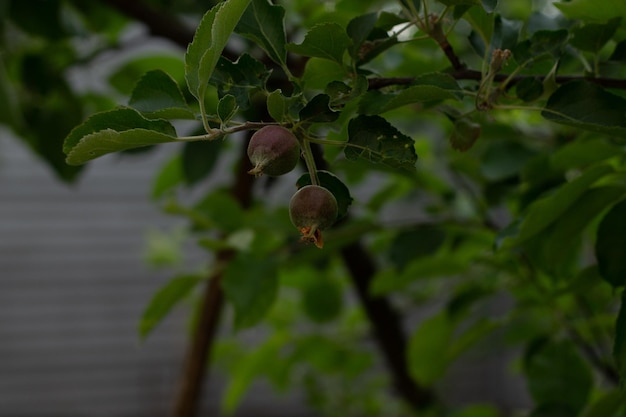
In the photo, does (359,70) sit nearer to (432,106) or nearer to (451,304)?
(432,106)

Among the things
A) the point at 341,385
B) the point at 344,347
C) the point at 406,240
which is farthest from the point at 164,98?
the point at 341,385

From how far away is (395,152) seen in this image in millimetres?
309

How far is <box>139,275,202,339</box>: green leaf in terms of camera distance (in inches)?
26.1

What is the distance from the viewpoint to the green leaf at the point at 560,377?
0.62 meters

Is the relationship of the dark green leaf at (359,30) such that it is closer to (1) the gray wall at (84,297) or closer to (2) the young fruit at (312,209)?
(2) the young fruit at (312,209)

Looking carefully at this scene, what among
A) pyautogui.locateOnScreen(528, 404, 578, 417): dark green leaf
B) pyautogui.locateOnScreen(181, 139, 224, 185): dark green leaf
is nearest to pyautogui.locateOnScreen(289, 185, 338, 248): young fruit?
pyautogui.locateOnScreen(528, 404, 578, 417): dark green leaf

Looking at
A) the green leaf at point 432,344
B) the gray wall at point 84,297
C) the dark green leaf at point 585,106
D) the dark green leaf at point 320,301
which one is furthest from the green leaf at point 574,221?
the gray wall at point 84,297

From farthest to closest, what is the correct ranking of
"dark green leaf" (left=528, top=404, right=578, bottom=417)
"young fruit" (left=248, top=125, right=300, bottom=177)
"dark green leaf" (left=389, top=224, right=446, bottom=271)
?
"dark green leaf" (left=389, top=224, right=446, bottom=271) → "dark green leaf" (left=528, top=404, right=578, bottom=417) → "young fruit" (left=248, top=125, right=300, bottom=177)

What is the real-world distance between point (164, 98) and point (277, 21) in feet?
0.18

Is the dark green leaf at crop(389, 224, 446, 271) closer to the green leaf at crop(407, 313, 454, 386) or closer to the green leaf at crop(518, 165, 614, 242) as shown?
the green leaf at crop(407, 313, 454, 386)

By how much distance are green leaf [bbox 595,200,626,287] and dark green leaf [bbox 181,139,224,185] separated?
443 mm

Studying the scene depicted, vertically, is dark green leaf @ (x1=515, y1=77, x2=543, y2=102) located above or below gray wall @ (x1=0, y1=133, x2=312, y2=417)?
above

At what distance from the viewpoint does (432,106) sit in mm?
372

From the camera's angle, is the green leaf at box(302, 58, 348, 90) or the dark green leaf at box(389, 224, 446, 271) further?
the dark green leaf at box(389, 224, 446, 271)
